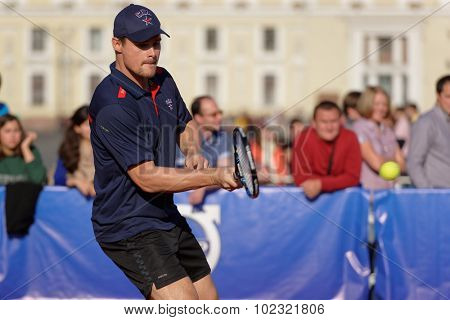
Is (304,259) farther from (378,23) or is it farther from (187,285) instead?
(378,23)

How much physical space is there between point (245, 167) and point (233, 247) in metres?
4.14

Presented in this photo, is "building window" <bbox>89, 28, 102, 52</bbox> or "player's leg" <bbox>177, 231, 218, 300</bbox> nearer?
"player's leg" <bbox>177, 231, 218, 300</bbox>

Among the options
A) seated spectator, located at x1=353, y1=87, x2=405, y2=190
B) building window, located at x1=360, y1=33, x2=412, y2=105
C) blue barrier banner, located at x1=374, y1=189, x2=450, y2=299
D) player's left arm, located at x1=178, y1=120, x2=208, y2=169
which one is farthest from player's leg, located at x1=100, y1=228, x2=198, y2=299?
building window, located at x1=360, y1=33, x2=412, y2=105

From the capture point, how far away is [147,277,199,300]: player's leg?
218 inches

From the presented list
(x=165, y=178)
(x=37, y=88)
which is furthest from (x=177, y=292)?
(x=37, y=88)

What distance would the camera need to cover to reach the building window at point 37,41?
72.8 m

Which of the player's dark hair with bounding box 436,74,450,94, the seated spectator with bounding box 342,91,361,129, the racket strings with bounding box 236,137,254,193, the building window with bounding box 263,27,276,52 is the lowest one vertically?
the racket strings with bounding box 236,137,254,193

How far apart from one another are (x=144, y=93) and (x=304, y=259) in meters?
3.92

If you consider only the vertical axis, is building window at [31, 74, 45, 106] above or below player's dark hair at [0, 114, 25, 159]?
above

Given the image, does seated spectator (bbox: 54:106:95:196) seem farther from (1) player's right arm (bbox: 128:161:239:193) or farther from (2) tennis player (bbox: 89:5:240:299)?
(1) player's right arm (bbox: 128:161:239:193)

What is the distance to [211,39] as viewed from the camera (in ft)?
238

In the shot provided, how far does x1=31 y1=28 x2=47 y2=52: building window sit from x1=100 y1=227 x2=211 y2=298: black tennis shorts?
224 ft

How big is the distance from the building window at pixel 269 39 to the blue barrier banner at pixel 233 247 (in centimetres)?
6363

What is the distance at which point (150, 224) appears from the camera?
5656 millimetres
